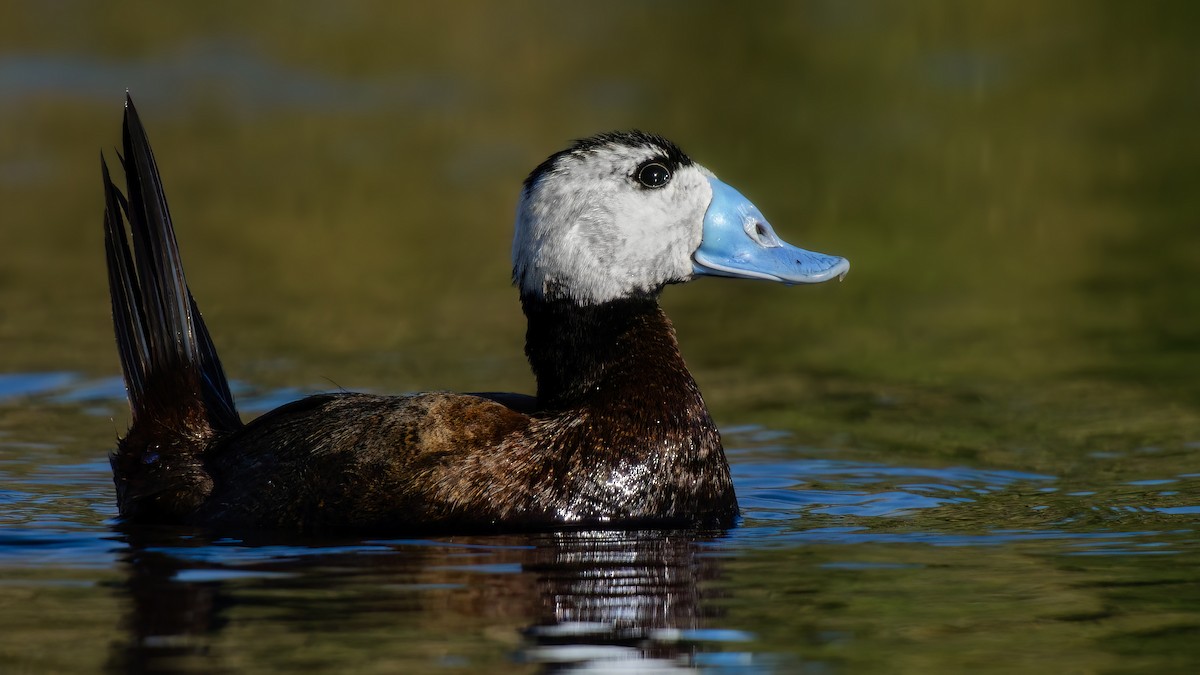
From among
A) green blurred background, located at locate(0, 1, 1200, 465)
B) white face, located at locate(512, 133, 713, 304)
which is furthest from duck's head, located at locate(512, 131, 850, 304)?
green blurred background, located at locate(0, 1, 1200, 465)

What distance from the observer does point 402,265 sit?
502 inches

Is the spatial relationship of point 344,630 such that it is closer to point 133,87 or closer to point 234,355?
point 234,355

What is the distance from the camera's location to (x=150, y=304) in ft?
23.0

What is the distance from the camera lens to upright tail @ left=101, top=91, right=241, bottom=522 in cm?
686

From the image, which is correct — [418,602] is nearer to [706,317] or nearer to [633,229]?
[633,229]

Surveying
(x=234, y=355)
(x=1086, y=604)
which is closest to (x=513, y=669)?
(x=1086, y=604)

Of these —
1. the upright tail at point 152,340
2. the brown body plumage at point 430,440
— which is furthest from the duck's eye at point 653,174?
the upright tail at point 152,340

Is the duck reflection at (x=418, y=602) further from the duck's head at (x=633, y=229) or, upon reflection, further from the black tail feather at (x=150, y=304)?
the duck's head at (x=633, y=229)

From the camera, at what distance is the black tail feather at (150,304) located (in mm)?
6941

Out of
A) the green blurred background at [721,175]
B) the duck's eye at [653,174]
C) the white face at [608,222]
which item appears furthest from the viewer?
the green blurred background at [721,175]

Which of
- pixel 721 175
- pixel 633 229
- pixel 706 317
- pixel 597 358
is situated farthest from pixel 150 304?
pixel 721 175

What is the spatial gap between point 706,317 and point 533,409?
4.68 m

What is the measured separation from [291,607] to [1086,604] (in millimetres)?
2089

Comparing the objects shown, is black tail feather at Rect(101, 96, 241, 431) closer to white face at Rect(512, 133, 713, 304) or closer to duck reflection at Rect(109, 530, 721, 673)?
duck reflection at Rect(109, 530, 721, 673)
